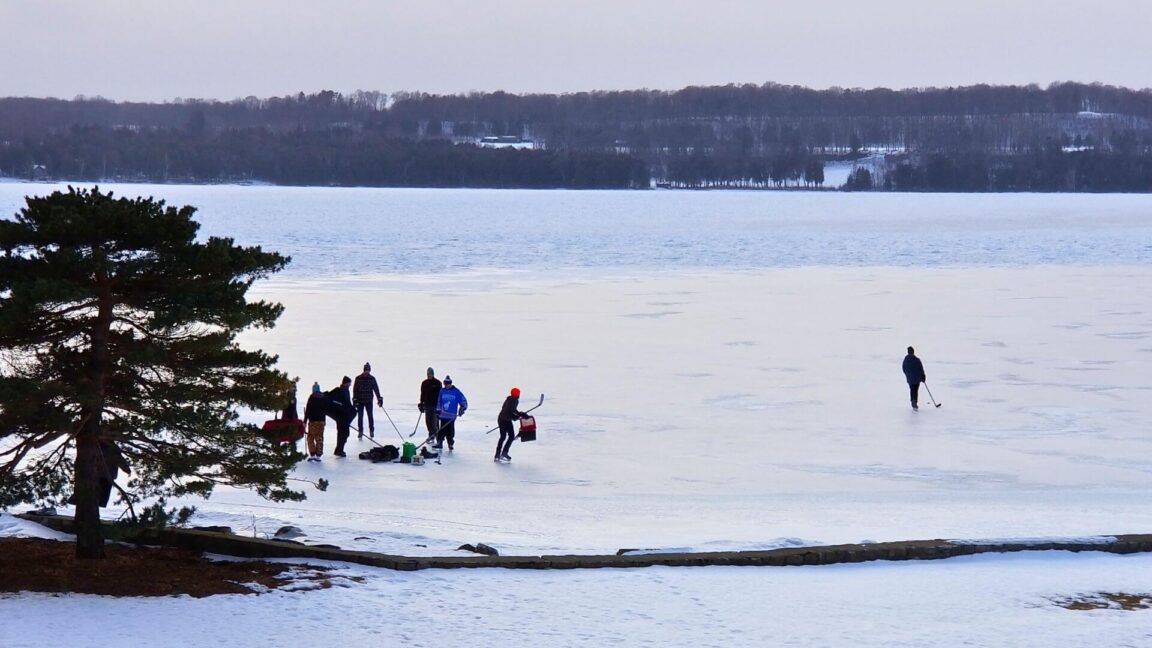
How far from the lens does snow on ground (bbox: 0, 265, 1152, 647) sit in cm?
945

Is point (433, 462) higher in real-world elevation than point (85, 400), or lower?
lower

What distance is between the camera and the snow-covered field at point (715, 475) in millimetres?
9445

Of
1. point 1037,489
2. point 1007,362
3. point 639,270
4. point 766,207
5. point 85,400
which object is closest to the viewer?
point 85,400

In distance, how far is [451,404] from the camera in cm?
1639

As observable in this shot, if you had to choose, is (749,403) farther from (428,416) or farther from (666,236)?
(666,236)

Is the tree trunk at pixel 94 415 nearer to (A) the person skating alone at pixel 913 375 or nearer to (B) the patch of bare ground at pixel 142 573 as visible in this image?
(B) the patch of bare ground at pixel 142 573

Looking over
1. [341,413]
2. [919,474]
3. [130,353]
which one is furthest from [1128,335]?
[130,353]

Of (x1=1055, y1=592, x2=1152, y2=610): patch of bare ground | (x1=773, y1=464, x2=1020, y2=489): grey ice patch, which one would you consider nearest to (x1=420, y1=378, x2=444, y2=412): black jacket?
(x1=773, y1=464, x2=1020, y2=489): grey ice patch

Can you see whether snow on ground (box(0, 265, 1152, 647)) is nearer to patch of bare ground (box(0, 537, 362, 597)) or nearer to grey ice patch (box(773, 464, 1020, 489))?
grey ice patch (box(773, 464, 1020, 489))

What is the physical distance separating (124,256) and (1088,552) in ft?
25.5

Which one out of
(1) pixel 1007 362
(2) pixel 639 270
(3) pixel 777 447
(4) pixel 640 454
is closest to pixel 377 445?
(4) pixel 640 454

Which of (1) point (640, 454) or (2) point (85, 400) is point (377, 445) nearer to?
(1) point (640, 454)

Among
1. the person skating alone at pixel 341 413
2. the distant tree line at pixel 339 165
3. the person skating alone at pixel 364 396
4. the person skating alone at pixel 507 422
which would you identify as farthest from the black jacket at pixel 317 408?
the distant tree line at pixel 339 165

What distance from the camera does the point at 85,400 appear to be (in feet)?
31.6
